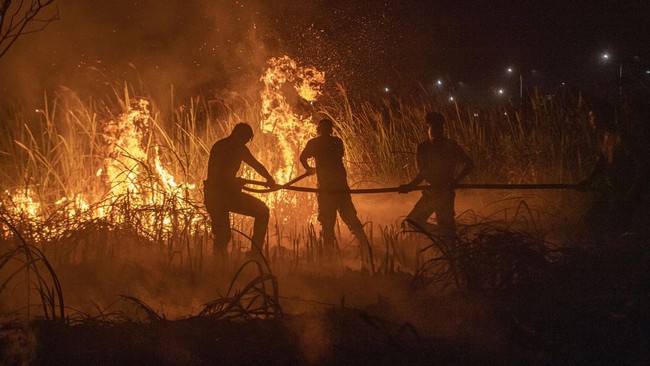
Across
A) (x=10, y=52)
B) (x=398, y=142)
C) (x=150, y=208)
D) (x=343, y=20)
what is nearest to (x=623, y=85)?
(x=398, y=142)

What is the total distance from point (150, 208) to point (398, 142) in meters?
6.24

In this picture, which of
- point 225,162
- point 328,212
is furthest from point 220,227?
point 328,212

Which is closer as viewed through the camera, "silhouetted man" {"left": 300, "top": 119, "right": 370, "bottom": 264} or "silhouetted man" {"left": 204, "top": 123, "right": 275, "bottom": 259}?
"silhouetted man" {"left": 204, "top": 123, "right": 275, "bottom": 259}

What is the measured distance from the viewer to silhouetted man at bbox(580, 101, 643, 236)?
7531 mm

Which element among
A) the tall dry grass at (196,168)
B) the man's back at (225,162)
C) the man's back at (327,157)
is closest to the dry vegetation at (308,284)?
the tall dry grass at (196,168)

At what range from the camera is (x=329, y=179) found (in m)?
8.11

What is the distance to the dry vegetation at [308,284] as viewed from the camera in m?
4.00

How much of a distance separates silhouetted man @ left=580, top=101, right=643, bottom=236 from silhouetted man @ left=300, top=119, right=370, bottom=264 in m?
3.04

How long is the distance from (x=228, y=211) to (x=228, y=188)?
293 millimetres

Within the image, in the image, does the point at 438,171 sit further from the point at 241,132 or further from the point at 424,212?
the point at 241,132

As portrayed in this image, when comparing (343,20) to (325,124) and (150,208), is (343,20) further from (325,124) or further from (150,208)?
(150,208)

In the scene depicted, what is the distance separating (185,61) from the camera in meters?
12.8

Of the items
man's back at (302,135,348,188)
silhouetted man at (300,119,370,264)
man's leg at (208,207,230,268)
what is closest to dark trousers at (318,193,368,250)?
silhouetted man at (300,119,370,264)

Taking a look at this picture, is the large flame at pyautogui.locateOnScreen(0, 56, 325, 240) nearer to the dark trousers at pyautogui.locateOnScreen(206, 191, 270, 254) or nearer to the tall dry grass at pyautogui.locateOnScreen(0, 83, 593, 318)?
the tall dry grass at pyautogui.locateOnScreen(0, 83, 593, 318)
